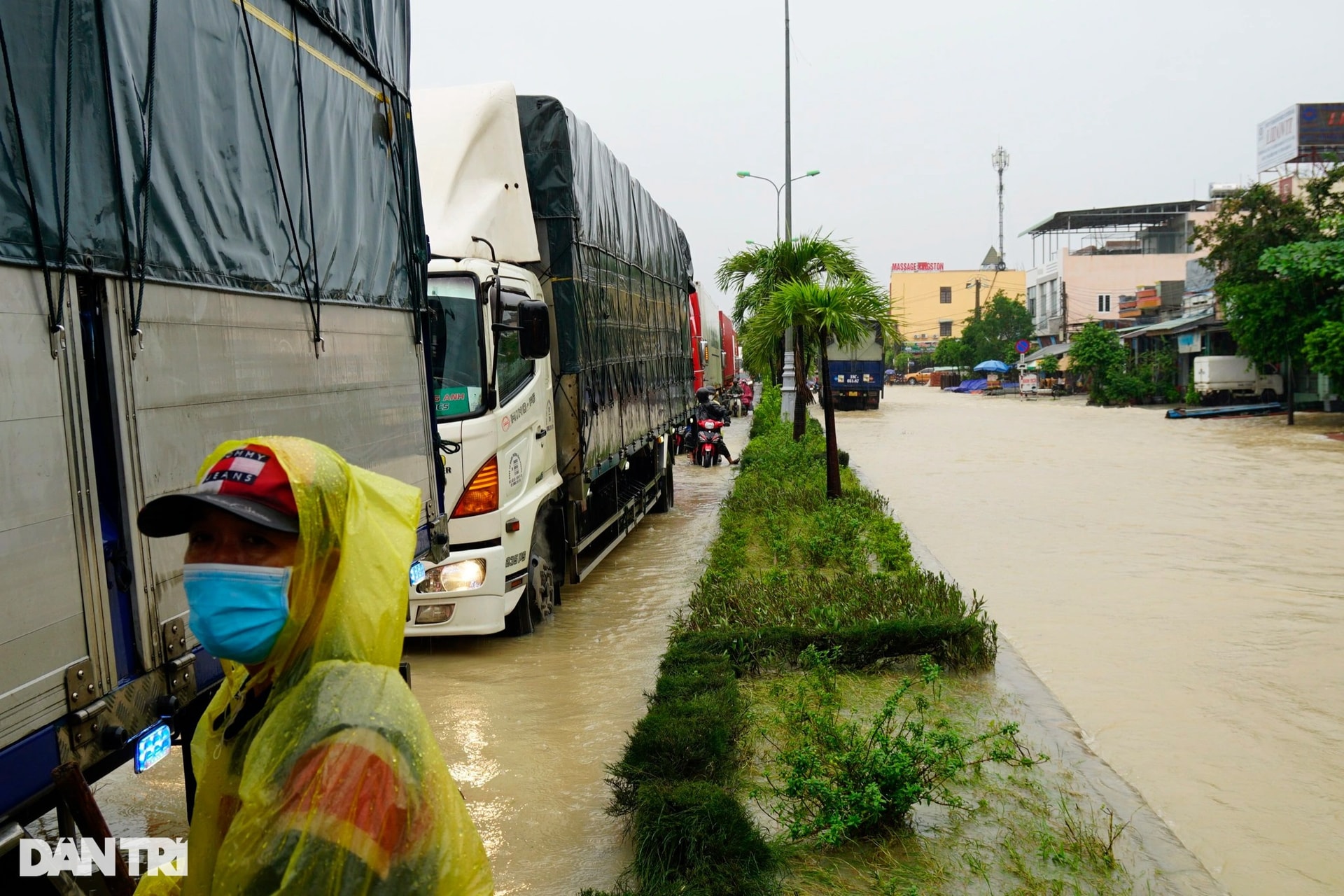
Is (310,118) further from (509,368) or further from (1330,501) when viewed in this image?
(1330,501)

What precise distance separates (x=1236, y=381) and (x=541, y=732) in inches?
1368

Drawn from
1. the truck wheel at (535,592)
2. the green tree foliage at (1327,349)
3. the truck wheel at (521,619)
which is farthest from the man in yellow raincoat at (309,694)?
the green tree foliage at (1327,349)

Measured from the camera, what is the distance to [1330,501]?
1410 centimetres

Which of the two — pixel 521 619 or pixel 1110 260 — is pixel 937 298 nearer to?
pixel 1110 260

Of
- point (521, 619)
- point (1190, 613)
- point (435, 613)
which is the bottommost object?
point (1190, 613)

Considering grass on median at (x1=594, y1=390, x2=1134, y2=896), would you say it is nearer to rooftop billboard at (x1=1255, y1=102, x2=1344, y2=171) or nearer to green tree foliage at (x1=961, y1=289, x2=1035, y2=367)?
rooftop billboard at (x1=1255, y1=102, x2=1344, y2=171)

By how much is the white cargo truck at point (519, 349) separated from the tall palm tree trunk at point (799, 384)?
25.3 feet

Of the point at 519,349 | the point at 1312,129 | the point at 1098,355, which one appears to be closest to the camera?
the point at 519,349

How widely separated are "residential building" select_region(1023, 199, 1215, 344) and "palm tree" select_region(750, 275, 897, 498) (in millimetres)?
48260

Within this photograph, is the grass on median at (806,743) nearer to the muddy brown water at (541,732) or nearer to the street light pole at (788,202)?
the muddy brown water at (541,732)

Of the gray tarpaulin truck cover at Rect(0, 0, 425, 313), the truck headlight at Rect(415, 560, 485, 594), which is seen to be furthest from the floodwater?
the gray tarpaulin truck cover at Rect(0, 0, 425, 313)

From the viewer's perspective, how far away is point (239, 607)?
1.46m

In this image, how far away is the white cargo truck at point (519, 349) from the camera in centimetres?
661

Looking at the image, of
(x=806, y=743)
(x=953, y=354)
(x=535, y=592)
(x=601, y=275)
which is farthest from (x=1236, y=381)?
(x=953, y=354)
